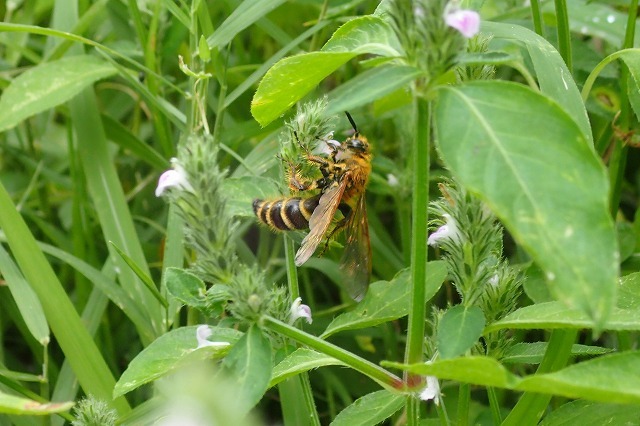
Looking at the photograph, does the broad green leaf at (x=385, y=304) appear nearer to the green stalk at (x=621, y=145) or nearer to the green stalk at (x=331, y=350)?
the green stalk at (x=331, y=350)

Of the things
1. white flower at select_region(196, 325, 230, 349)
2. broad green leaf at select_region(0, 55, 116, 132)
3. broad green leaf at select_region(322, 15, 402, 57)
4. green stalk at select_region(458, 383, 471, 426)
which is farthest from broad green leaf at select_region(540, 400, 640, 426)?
broad green leaf at select_region(0, 55, 116, 132)

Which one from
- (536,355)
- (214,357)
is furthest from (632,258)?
(214,357)

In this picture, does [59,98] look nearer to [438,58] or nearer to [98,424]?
[98,424]

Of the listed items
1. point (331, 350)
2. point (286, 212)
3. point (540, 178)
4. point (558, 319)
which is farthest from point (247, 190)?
point (540, 178)

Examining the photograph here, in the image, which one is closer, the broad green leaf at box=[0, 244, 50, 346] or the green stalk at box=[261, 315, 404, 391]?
the green stalk at box=[261, 315, 404, 391]

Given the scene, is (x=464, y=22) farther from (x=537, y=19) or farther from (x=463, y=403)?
(x=537, y=19)

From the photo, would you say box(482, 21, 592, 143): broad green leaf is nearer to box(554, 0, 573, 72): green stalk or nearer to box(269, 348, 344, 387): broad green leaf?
box(554, 0, 573, 72): green stalk
